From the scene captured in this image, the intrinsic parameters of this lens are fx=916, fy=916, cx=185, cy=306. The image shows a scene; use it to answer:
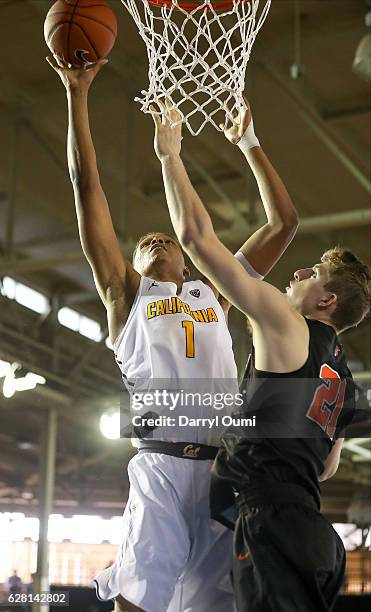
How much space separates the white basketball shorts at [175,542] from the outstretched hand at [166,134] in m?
1.12

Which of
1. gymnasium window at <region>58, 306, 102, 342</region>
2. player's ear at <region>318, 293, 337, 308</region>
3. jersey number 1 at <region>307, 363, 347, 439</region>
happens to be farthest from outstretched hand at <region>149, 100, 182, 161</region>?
gymnasium window at <region>58, 306, 102, 342</region>

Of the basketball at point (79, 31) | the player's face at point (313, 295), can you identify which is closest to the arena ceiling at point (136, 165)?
the basketball at point (79, 31)

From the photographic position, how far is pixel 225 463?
316cm

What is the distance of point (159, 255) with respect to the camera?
3826 mm

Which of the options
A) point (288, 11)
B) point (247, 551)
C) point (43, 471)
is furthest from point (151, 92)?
point (43, 471)

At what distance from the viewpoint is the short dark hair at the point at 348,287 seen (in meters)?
3.34

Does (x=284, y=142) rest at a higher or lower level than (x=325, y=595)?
higher

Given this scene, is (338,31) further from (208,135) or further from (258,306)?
(258,306)

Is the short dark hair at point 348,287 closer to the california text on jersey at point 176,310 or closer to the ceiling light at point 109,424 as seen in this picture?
the california text on jersey at point 176,310

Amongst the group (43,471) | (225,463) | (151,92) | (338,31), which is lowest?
(225,463)

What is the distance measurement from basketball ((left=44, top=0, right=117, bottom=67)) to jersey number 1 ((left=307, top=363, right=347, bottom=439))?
1.59 meters

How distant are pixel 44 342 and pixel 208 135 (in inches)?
239

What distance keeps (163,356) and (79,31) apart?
1.34m

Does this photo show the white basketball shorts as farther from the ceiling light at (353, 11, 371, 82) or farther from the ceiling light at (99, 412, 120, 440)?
the ceiling light at (99, 412, 120, 440)
